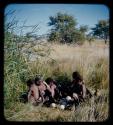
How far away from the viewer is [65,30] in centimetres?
327

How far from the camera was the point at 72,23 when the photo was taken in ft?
10.7

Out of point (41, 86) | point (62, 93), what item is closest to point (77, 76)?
point (62, 93)

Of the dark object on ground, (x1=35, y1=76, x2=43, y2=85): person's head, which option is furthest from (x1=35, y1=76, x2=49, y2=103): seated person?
the dark object on ground

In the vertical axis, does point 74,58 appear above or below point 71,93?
above

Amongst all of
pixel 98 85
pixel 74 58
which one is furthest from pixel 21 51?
pixel 98 85

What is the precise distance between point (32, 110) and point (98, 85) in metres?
0.65

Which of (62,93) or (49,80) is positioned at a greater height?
(49,80)

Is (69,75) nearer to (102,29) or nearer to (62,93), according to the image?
(62,93)

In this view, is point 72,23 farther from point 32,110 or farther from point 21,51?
point 32,110

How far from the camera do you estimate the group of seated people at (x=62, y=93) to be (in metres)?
3.15

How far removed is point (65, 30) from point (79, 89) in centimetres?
57

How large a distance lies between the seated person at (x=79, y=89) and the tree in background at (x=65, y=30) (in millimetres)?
328

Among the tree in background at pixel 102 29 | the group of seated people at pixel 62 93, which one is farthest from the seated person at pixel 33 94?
the tree in background at pixel 102 29

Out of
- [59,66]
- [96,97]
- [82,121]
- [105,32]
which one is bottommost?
[82,121]
